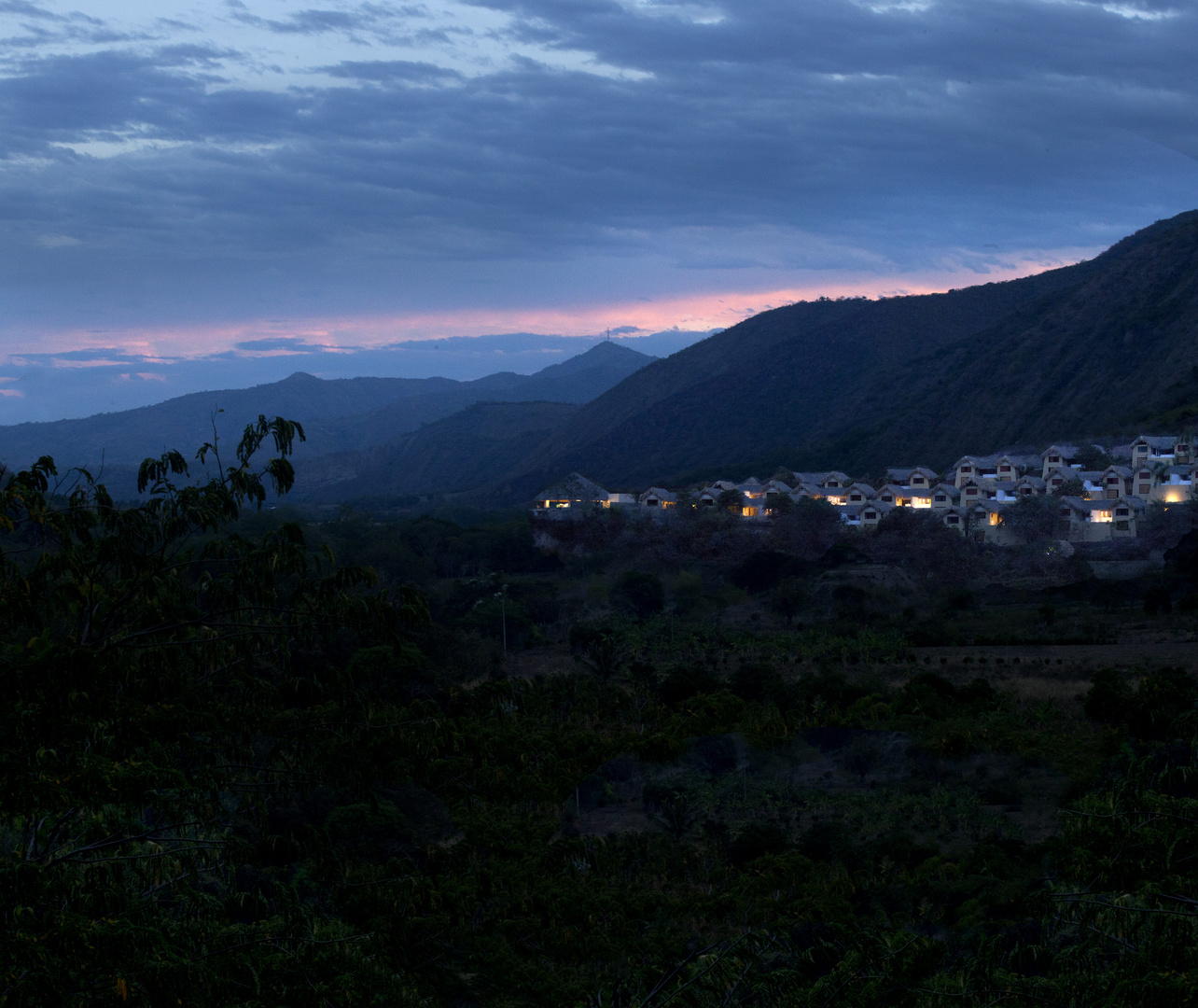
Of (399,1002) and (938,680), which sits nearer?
(399,1002)

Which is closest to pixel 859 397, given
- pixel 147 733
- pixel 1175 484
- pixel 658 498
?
pixel 658 498

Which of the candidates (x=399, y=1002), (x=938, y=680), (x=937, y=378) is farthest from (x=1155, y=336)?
(x=399, y=1002)

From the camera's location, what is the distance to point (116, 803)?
22.5 feet

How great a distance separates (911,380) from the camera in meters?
118

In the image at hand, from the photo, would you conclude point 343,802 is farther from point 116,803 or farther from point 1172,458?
point 1172,458

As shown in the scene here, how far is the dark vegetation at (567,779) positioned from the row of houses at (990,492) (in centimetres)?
795

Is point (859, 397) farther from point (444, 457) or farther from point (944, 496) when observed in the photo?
point (444, 457)

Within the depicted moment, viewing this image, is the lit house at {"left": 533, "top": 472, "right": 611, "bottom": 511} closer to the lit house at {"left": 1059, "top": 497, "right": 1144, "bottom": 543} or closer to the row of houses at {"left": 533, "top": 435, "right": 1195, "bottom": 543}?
the row of houses at {"left": 533, "top": 435, "right": 1195, "bottom": 543}

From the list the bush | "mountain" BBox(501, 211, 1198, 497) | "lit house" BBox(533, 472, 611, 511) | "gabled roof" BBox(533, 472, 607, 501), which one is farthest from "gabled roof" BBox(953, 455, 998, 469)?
the bush

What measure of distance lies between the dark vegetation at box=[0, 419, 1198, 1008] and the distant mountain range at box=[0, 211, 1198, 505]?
37433 mm

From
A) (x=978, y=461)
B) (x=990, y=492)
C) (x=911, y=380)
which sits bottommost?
(x=990, y=492)

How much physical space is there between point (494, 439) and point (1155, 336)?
103 meters

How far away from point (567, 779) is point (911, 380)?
338ft

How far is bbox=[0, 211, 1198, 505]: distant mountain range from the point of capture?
8831cm
